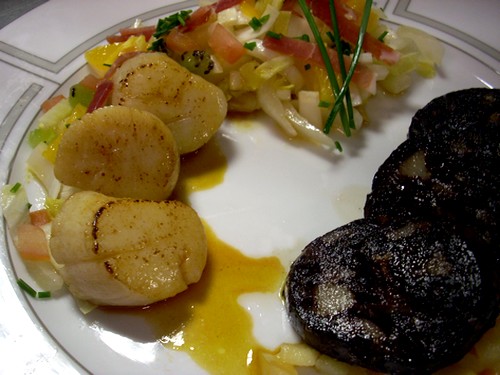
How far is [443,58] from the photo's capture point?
4.33m

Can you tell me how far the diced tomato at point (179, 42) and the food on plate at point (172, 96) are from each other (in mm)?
414

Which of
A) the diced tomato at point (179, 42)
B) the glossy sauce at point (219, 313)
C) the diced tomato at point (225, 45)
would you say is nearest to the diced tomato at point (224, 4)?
the diced tomato at point (225, 45)

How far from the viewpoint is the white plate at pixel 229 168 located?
276 centimetres

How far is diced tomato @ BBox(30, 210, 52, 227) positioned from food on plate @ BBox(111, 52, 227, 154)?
2.62 feet

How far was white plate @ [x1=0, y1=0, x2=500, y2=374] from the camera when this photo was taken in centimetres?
276

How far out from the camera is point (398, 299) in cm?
244

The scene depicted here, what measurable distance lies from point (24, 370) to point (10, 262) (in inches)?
26.5

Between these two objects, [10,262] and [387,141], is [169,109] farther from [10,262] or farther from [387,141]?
[387,141]

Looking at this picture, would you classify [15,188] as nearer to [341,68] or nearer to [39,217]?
[39,217]

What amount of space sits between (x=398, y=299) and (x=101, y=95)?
2.22 meters

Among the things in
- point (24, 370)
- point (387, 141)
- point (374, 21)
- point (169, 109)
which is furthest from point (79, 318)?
point (374, 21)

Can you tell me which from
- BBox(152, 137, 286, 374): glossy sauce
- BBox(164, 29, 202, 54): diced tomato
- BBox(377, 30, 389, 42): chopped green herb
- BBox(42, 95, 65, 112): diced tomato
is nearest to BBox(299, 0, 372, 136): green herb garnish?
BBox(377, 30, 389, 42): chopped green herb

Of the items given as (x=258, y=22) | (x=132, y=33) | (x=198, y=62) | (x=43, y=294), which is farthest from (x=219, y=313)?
(x=132, y=33)

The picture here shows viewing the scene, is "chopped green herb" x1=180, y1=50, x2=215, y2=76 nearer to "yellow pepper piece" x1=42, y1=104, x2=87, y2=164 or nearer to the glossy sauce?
"yellow pepper piece" x1=42, y1=104, x2=87, y2=164
